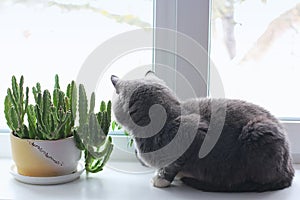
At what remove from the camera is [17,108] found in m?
1.10

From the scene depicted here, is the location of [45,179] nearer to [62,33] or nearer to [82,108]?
[82,108]

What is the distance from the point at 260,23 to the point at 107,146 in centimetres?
49

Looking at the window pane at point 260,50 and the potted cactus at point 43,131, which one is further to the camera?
the window pane at point 260,50

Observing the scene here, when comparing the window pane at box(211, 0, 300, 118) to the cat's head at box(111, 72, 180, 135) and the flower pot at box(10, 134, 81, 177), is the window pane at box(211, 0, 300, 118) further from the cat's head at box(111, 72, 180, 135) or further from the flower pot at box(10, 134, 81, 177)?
the flower pot at box(10, 134, 81, 177)

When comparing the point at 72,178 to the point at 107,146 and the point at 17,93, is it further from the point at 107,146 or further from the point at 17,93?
the point at 17,93

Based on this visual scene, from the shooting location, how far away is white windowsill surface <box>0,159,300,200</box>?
1.04m

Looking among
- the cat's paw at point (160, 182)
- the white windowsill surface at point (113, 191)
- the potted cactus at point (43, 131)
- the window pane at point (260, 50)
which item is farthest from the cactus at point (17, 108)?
the window pane at point (260, 50)

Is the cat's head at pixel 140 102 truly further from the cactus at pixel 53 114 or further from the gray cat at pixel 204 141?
the cactus at pixel 53 114

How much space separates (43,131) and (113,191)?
205 mm

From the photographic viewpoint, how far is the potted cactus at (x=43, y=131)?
3.51ft

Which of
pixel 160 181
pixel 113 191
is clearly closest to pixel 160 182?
pixel 160 181

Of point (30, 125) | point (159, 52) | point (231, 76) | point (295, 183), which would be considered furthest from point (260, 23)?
point (30, 125)

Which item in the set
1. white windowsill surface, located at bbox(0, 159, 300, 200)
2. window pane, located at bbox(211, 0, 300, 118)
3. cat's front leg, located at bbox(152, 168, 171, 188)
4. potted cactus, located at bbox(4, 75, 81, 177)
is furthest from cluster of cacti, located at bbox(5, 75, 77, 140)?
window pane, located at bbox(211, 0, 300, 118)

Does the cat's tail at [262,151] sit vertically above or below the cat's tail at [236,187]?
above
